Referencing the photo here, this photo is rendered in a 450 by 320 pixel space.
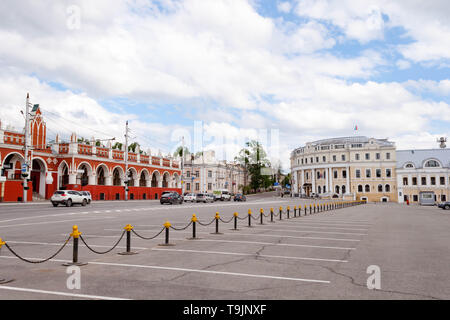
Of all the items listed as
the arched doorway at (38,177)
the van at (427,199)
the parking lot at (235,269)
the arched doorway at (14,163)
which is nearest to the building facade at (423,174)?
the van at (427,199)

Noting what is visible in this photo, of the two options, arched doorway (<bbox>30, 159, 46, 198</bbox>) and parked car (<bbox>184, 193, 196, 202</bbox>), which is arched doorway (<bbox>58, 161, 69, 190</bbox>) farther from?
parked car (<bbox>184, 193, 196, 202</bbox>)

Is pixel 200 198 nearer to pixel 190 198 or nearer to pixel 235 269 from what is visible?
pixel 190 198

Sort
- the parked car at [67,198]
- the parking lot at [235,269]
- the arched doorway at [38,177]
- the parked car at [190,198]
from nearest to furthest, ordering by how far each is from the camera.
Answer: the parking lot at [235,269] → the parked car at [67,198] → the arched doorway at [38,177] → the parked car at [190,198]

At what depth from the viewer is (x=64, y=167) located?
52.5 metres

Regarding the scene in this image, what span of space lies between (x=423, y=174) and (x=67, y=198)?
81.2m

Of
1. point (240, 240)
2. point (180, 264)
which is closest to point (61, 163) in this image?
point (240, 240)

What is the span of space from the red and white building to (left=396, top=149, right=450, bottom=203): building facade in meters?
62.2

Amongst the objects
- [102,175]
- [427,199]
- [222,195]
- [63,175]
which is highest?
[102,175]

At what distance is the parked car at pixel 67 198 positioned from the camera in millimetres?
37188

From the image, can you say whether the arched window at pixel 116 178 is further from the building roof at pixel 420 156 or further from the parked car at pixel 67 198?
the building roof at pixel 420 156

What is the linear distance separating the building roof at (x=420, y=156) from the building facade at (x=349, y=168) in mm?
1840

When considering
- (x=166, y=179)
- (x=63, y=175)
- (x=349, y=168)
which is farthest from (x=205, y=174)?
(x=63, y=175)

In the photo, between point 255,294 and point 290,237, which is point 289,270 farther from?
point 290,237

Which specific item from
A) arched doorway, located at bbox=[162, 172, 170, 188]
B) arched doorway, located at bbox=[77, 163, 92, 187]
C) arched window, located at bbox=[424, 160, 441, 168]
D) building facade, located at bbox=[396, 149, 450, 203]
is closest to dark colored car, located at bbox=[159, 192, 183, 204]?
arched doorway, located at bbox=[77, 163, 92, 187]
